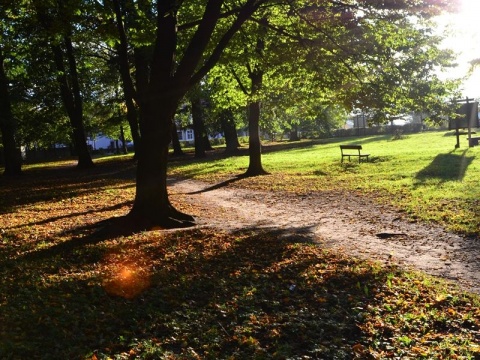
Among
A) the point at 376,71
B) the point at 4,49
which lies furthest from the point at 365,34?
the point at 4,49

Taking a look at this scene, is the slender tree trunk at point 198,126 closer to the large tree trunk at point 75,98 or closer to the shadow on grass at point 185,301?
the large tree trunk at point 75,98

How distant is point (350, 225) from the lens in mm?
10734

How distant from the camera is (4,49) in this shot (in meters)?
24.7

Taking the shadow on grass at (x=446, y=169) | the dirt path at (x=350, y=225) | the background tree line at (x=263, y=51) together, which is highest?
the background tree line at (x=263, y=51)

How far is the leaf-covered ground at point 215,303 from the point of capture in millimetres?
4840

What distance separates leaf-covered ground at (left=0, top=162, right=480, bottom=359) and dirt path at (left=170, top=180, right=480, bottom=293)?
27.8 inches

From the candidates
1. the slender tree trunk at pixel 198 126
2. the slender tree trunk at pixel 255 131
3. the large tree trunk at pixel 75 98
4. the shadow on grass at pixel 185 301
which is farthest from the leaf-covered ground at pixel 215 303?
the slender tree trunk at pixel 198 126

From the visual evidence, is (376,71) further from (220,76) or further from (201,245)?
(220,76)

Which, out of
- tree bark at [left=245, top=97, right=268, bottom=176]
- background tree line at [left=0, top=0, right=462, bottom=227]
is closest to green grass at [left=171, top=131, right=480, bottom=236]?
tree bark at [left=245, top=97, right=268, bottom=176]

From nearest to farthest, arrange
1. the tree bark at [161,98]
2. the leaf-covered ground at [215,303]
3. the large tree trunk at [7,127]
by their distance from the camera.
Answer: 1. the leaf-covered ground at [215,303]
2. the tree bark at [161,98]
3. the large tree trunk at [7,127]

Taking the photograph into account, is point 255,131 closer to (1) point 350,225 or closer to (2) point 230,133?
(1) point 350,225

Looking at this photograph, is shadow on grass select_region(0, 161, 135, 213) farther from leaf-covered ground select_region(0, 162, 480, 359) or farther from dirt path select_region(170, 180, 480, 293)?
leaf-covered ground select_region(0, 162, 480, 359)

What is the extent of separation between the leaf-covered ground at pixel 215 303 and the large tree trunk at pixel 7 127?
1834 cm

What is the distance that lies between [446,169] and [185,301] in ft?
52.5
